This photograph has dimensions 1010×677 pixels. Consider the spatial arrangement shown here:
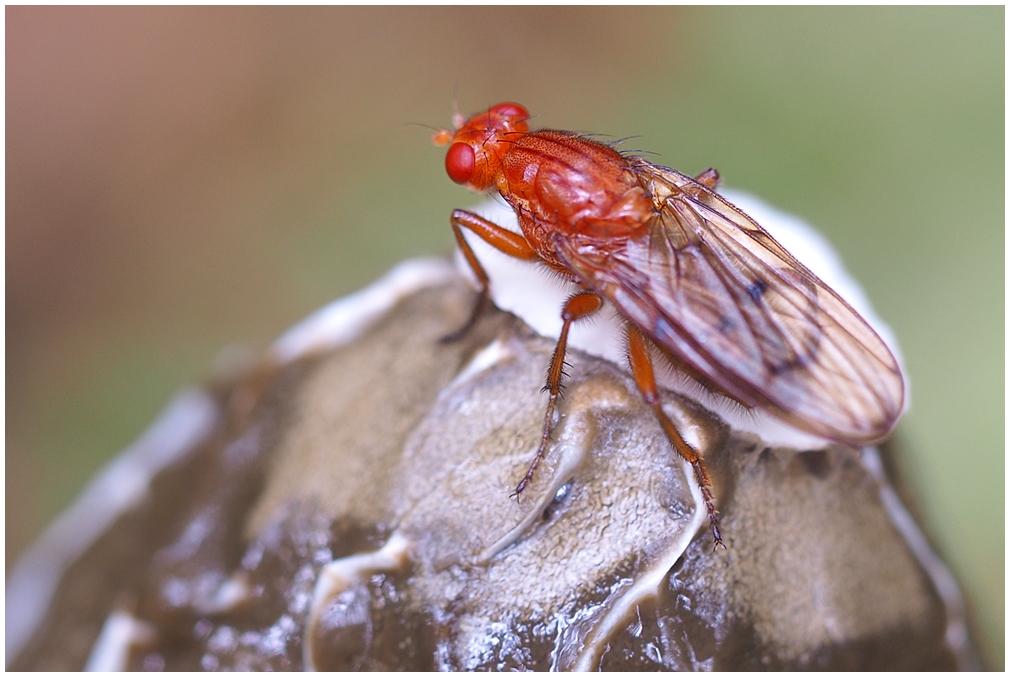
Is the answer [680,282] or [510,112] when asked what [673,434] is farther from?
[510,112]

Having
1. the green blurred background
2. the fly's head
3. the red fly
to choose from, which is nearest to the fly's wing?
the red fly

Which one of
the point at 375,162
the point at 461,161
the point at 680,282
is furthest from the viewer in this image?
the point at 375,162

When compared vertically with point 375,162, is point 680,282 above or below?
below

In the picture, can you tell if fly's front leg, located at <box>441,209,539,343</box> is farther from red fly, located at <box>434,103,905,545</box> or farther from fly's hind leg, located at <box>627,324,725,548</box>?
fly's hind leg, located at <box>627,324,725,548</box>

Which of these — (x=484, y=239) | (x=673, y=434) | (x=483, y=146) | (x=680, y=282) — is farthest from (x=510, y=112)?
(x=673, y=434)

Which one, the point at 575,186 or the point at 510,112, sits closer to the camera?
the point at 575,186

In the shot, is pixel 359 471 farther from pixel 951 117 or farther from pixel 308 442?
pixel 951 117

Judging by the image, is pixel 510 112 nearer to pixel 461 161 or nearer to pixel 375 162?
pixel 461 161

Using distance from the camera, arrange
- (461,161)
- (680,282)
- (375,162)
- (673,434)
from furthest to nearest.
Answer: (375,162) < (461,161) < (680,282) < (673,434)
